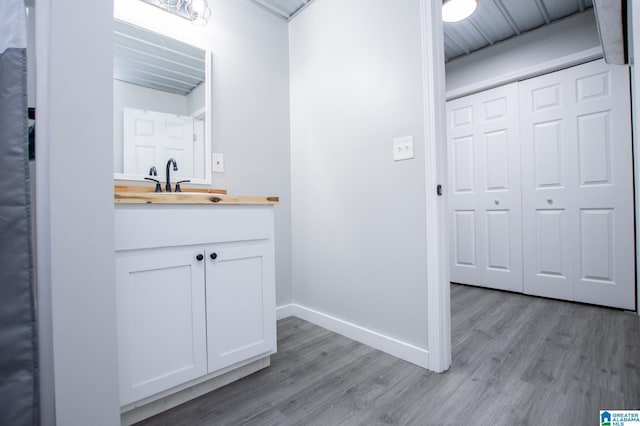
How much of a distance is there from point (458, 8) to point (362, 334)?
7.79ft

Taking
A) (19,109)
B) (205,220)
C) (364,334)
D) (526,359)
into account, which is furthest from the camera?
(364,334)

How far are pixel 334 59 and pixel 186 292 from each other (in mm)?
1712

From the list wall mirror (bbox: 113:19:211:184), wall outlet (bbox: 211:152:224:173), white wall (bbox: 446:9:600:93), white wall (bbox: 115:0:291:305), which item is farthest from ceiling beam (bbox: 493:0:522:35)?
wall outlet (bbox: 211:152:224:173)

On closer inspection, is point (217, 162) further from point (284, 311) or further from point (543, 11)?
point (543, 11)

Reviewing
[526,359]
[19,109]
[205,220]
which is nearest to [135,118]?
[205,220]

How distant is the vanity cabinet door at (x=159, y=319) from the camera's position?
101 centimetres

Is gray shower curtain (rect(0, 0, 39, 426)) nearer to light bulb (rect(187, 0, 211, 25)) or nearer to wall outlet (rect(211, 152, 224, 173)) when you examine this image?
wall outlet (rect(211, 152, 224, 173))

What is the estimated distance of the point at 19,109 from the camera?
2.23ft

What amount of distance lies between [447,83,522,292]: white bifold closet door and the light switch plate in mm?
1824

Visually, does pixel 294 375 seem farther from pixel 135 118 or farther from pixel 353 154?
pixel 135 118

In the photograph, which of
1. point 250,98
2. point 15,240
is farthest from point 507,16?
point 15,240

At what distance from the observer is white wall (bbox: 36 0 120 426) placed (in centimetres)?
68

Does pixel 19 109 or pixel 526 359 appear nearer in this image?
pixel 19 109

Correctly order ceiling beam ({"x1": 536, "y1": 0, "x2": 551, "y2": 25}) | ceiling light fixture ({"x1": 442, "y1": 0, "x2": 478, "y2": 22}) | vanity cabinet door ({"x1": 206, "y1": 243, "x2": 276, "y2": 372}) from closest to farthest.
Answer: vanity cabinet door ({"x1": 206, "y1": 243, "x2": 276, "y2": 372}) → ceiling light fixture ({"x1": 442, "y1": 0, "x2": 478, "y2": 22}) → ceiling beam ({"x1": 536, "y1": 0, "x2": 551, "y2": 25})
